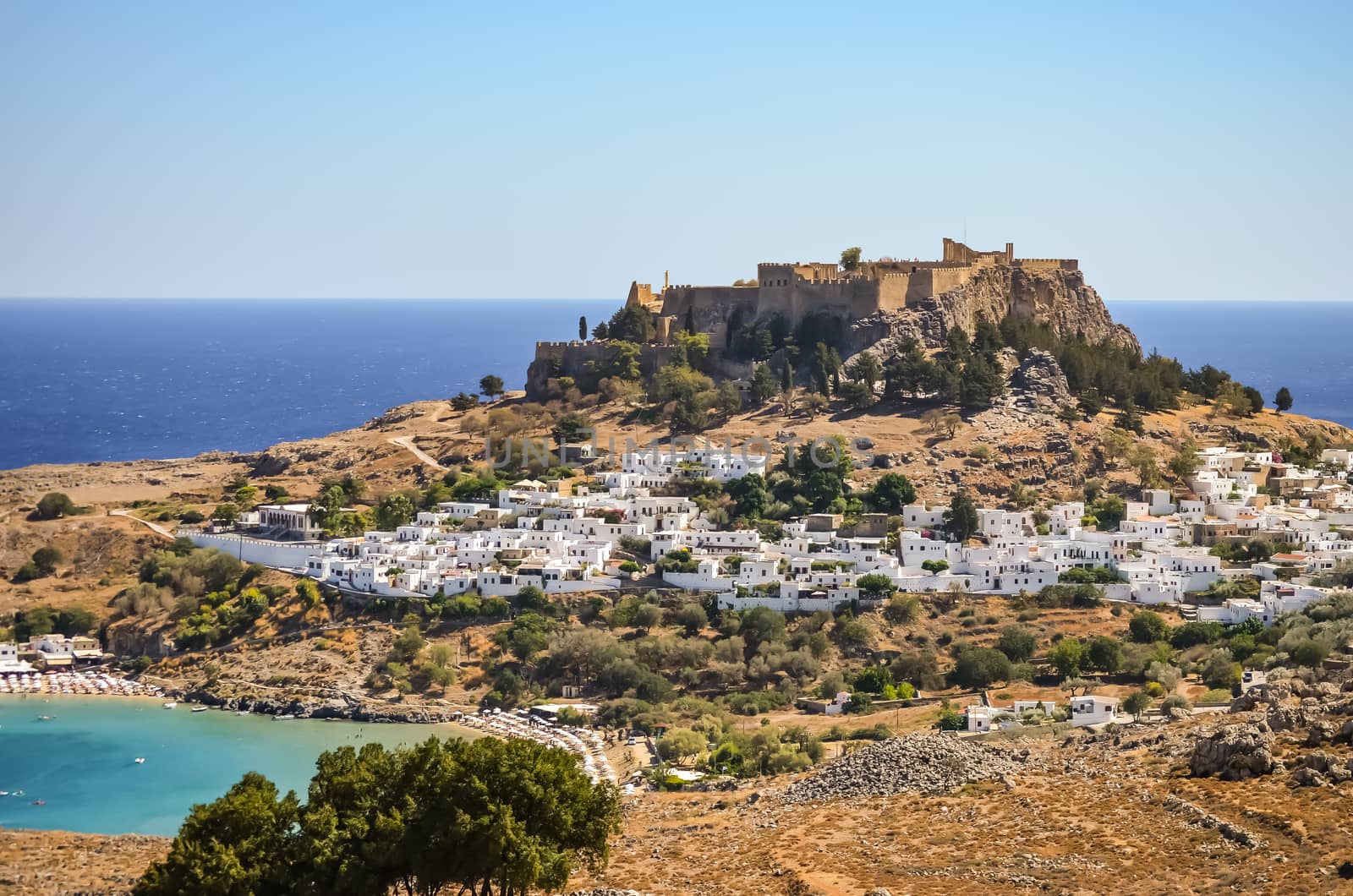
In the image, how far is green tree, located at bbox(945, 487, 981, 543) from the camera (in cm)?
4631

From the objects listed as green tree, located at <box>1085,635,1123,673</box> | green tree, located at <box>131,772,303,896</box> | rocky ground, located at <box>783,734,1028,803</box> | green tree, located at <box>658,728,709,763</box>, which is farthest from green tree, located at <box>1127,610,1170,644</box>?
green tree, located at <box>131,772,303,896</box>

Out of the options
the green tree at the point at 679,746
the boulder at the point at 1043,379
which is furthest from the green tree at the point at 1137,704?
the boulder at the point at 1043,379

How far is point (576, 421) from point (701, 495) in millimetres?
7152

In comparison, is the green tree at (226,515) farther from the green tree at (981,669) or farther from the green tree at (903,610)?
the green tree at (981,669)

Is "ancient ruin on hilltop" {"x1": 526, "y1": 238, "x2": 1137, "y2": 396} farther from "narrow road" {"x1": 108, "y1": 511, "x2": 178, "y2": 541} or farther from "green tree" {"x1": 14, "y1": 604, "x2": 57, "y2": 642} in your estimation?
"green tree" {"x1": 14, "y1": 604, "x2": 57, "y2": 642}

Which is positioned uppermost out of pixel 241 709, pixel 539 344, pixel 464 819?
pixel 539 344

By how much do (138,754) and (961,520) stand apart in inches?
784

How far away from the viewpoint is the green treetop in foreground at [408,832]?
2264 centimetres

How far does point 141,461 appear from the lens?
66312mm

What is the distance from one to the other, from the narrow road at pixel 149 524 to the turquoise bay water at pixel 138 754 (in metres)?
9.42

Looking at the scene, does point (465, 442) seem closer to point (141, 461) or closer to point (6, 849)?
point (141, 461)

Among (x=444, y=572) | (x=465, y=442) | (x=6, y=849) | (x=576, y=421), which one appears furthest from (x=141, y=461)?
(x=6, y=849)

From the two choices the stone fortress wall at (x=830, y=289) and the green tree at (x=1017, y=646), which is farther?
the stone fortress wall at (x=830, y=289)

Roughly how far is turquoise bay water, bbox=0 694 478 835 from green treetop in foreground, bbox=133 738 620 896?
9.93 meters
